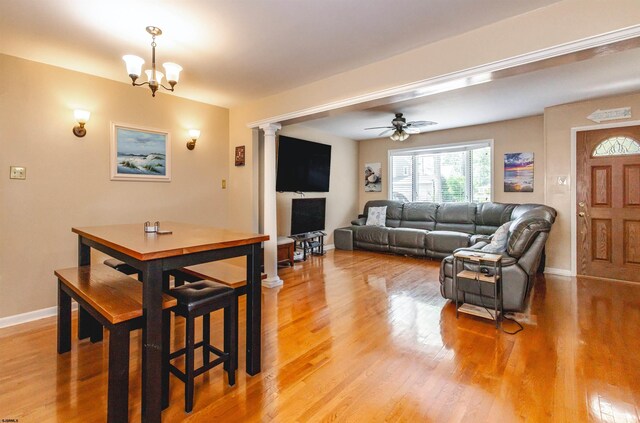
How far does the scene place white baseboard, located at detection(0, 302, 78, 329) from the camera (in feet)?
9.49

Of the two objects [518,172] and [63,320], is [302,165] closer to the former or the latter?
[518,172]

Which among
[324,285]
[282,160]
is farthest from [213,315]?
[282,160]

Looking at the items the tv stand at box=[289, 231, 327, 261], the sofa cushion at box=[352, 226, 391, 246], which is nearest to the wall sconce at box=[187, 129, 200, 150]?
the tv stand at box=[289, 231, 327, 261]

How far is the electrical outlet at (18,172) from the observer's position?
2907 millimetres

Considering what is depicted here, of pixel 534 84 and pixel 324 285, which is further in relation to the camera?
pixel 324 285

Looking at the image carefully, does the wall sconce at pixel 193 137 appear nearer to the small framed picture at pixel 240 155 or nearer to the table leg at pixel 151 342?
the small framed picture at pixel 240 155

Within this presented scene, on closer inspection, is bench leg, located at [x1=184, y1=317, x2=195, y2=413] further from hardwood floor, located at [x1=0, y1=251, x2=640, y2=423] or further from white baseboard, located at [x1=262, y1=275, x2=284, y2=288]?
white baseboard, located at [x1=262, y1=275, x2=284, y2=288]

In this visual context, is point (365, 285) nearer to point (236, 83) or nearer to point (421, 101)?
point (421, 101)

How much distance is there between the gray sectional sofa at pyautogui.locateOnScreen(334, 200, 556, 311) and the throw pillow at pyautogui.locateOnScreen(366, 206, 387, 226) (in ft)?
0.32

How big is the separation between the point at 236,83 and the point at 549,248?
16.6ft

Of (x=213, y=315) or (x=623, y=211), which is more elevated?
(x=623, y=211)

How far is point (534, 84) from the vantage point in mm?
3713

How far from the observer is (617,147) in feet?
13.8

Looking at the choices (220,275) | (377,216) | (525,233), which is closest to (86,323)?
(220,275)
